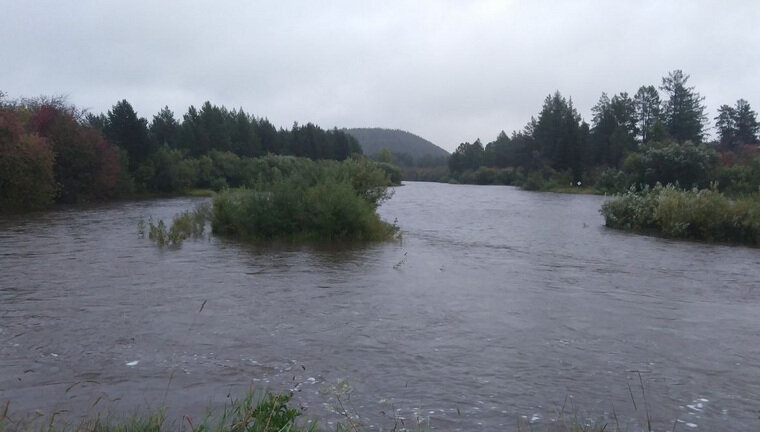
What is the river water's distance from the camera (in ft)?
24.2

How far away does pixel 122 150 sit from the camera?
60750 millimetres

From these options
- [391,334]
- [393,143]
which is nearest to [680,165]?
[391,334]

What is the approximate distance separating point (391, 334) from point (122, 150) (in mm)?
56500

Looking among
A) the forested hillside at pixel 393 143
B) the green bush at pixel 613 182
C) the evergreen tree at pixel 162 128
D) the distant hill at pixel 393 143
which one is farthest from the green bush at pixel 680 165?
the distant hill at pixel 393 143

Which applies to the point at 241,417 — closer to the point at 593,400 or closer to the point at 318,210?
the point at 593,400

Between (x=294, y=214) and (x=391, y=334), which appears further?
(x=294, y=214)

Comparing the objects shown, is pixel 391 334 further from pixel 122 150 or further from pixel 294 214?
pixel 122 150

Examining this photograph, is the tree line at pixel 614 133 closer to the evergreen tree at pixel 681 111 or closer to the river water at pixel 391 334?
the evergreen tree at pixel 681 111

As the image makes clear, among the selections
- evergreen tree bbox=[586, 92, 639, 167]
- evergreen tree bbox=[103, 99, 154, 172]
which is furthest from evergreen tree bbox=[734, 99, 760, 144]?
evergreen tree bbox=[103, 99, 154, 172]

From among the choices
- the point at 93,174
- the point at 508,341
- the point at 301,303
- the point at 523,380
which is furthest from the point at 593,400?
the point at 93,174

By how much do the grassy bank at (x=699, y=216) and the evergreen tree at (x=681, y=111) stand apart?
190 feet

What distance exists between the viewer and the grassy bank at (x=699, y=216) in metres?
24.5

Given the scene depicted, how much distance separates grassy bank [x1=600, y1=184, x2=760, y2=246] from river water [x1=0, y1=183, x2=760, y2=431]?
470cm

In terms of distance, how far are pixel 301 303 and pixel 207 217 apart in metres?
14.6
